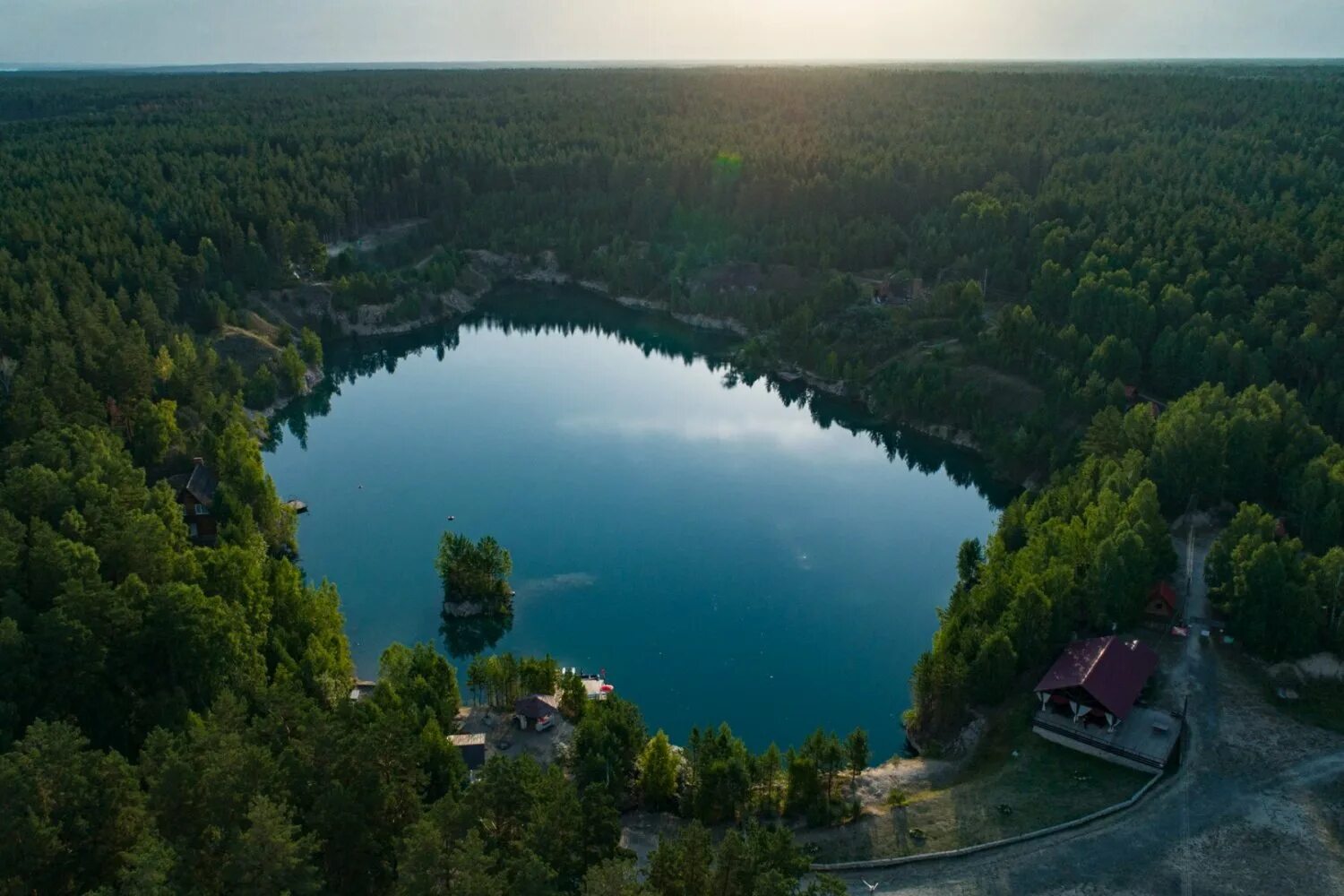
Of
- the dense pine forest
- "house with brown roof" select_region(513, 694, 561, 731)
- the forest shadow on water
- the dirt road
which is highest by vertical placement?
the dense pine forest

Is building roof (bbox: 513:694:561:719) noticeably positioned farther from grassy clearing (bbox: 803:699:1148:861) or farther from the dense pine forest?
grassy clearing (bbox: 803:699:1148:861)

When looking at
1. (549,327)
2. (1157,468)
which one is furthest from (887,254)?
(1157,468)

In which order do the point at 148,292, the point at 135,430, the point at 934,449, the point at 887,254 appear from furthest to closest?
the point at 887,254 < the point at 148,292 < the point at 934,449 < the point at 135,430

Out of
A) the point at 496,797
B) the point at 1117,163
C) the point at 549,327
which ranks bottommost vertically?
the point at 549,327

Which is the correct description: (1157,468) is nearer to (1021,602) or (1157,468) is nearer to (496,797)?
(1021,602)

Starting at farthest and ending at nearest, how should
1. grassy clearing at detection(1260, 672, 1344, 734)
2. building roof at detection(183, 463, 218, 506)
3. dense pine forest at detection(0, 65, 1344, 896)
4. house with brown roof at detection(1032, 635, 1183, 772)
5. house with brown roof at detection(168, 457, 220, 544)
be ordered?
building roof at detection(183, 463, 218, 506)
house with brown roof at detection(168, 457, 220, 544)
grassy clearing at detection(1260, 672, 1344, 734)
house with brown roof at detection(1032, 635, 1183, 772)
dense pine forest at detection(0, 65, 1344, 896)

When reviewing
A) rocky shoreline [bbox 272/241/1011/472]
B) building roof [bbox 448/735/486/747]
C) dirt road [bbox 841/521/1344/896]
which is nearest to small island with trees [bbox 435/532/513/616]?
building roof [bbox 448/735/486/747]
